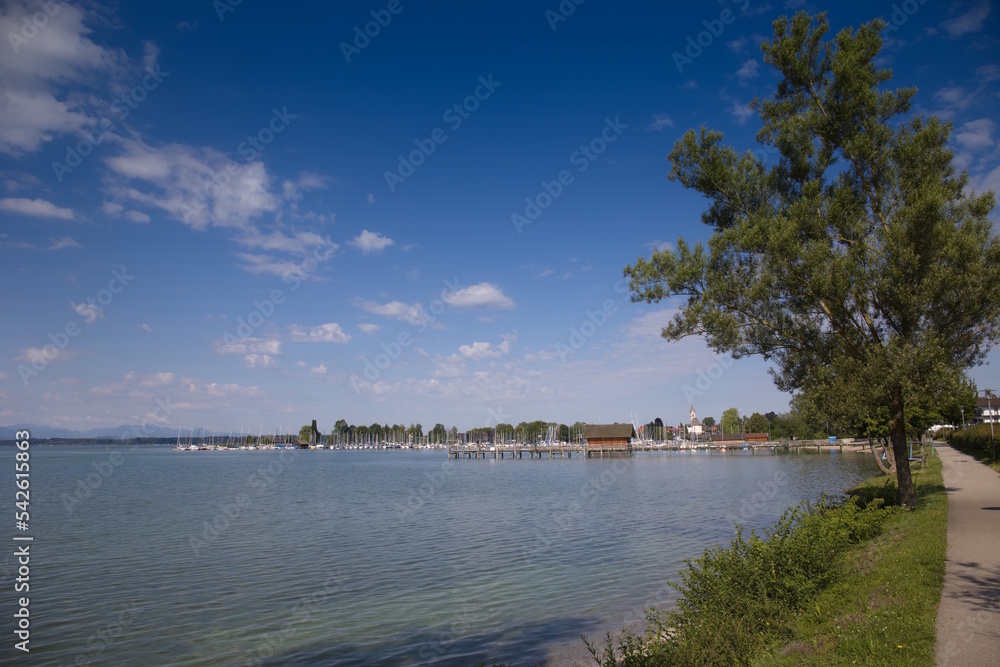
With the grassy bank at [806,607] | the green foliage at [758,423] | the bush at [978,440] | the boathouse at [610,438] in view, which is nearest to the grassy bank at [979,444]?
the bush at [978,440]

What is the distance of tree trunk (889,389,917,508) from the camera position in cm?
1888

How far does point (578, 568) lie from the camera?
2077 centimetres

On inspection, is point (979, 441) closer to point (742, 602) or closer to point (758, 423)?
point (742, 602)

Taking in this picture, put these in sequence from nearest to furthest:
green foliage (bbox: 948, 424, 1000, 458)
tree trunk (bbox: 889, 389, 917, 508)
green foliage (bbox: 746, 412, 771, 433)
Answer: tree trunk (bbox: 889, 389, 917, 508) < green foliage (bbox: 948, 424, 1000, 458) < green foliage (bbox: 746, 412, 771, 433)

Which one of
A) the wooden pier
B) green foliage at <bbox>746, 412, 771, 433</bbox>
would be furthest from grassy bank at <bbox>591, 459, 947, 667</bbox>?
green foliage at <bbox>746, 412, 771, 433</bbox>

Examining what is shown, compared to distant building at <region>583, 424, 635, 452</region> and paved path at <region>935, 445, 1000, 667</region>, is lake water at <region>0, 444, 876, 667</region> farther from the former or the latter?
distant building at <region>583, 424, 635, 452</region>

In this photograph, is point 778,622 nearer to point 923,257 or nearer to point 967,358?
point 923,257

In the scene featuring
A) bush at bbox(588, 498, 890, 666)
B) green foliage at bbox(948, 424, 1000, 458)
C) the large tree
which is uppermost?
the large tree

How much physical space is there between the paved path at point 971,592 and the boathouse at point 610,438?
346ft

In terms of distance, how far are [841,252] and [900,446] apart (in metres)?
6.81

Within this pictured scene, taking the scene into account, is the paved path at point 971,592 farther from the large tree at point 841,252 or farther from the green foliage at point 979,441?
the green foliage at point 979,441

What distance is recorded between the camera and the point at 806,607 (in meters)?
11.1

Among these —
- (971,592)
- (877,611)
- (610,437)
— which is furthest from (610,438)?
(877,611)

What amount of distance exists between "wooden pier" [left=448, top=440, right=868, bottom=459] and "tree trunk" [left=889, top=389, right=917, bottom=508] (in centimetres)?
10085
